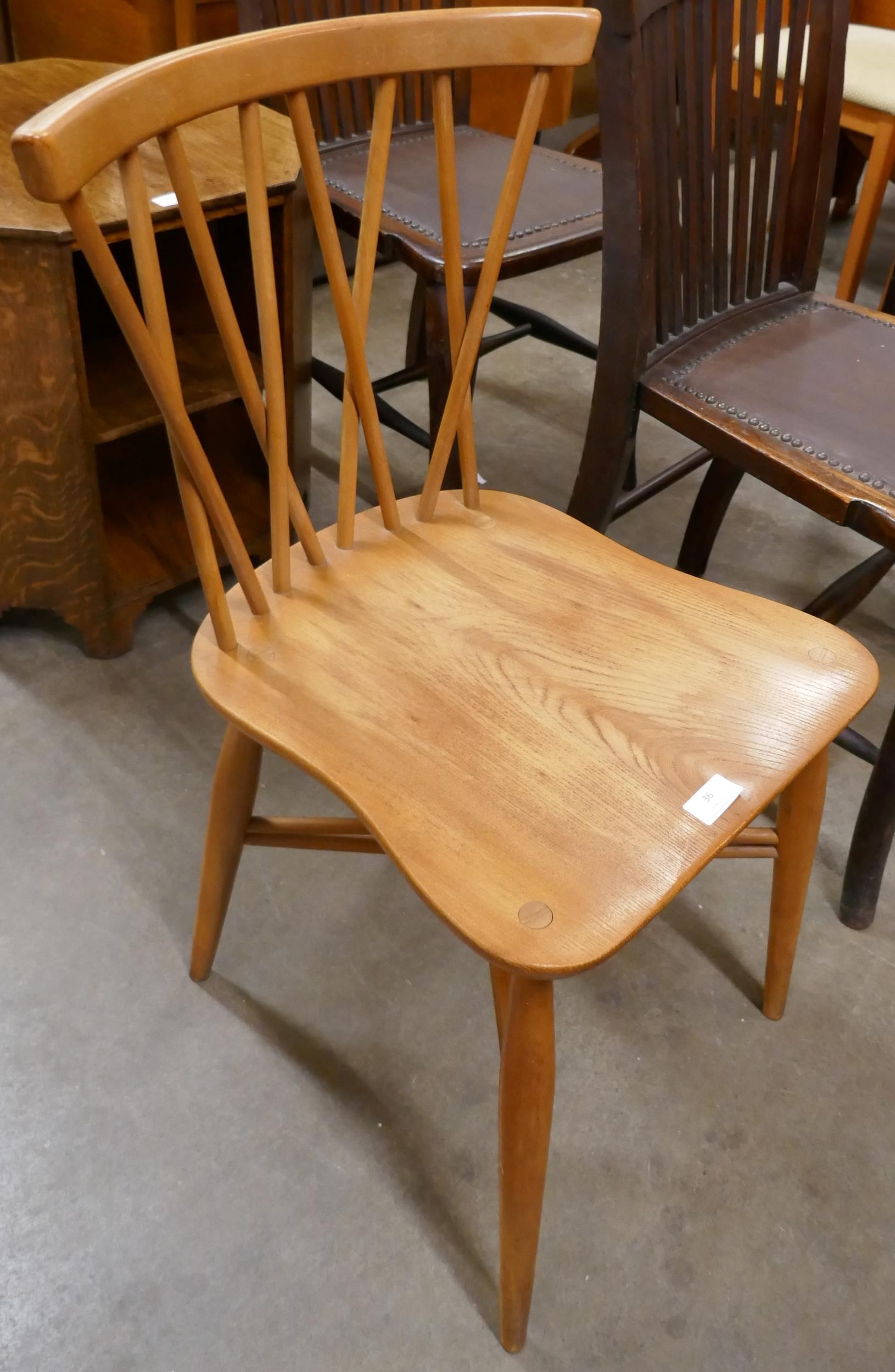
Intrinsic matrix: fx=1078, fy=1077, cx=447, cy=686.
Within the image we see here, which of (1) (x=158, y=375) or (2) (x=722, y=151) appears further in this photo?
(2) (x=722, y=151)

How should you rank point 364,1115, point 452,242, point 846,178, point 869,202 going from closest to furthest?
point 452,242 → point 364,1115 → point 869,202 → point 846,178

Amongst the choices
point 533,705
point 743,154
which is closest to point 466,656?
point 533,705

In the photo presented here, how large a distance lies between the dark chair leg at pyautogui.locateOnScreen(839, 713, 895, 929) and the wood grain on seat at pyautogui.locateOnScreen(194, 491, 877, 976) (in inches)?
12.9

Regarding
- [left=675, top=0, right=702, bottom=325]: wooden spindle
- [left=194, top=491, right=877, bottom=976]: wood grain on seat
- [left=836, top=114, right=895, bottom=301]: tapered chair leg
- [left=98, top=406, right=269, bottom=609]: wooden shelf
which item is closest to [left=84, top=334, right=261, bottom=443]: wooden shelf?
[left=98, top=406, right=269, bottom=609]: wooden shelf

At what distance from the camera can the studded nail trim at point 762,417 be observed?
1038 millimetres

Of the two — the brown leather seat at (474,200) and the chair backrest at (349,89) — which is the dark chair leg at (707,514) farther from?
the chair backrest at (349,89)

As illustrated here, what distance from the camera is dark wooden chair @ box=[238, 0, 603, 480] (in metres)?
1.35

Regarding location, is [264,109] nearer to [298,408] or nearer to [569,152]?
[298,408]

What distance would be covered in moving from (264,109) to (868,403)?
3.19 ft

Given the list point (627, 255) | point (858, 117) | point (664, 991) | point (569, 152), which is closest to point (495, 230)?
point (627, 255)

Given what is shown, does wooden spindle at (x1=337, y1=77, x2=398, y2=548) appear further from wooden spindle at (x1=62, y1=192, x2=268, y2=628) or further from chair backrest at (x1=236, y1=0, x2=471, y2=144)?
chair backrest at (x1=236, y1=0, x2=471, y2=144)

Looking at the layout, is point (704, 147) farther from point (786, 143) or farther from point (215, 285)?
point (215, 285)

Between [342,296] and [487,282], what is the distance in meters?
0.14

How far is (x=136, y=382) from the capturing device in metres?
1.46
